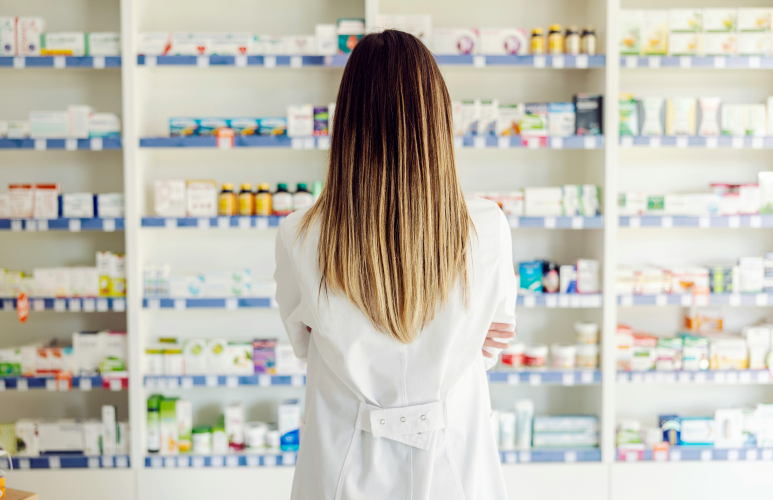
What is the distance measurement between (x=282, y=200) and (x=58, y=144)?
1245 mm

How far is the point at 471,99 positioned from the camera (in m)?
→ 3.79

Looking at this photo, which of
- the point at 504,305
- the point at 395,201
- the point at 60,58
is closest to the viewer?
the point at 395,201

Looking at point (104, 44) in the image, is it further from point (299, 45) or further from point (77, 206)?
point (299, 45)

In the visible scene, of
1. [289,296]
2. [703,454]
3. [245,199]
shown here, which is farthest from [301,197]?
[703,454]

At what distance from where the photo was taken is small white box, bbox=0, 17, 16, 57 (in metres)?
3.34

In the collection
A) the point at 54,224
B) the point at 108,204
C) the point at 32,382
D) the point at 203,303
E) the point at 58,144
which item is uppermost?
the point at 58,144

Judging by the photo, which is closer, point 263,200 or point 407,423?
point 407,423

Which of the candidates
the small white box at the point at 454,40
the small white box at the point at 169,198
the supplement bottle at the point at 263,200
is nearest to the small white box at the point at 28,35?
the small white box at the point at 169,198

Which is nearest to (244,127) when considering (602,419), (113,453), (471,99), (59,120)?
(59,120)

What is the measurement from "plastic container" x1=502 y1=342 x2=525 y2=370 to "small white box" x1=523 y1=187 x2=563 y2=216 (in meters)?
0.77

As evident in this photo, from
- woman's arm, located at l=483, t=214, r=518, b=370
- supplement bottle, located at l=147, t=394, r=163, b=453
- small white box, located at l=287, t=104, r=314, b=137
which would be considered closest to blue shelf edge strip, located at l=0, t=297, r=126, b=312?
supplement bottle, located at l=147, t=394, r=163, b=453

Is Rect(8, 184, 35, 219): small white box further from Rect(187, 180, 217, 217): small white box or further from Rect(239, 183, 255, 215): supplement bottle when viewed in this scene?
Rect(239, 183, 255, 215): supplement bottle

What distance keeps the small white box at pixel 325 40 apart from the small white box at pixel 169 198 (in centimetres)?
106

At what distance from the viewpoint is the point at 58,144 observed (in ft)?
10.9
